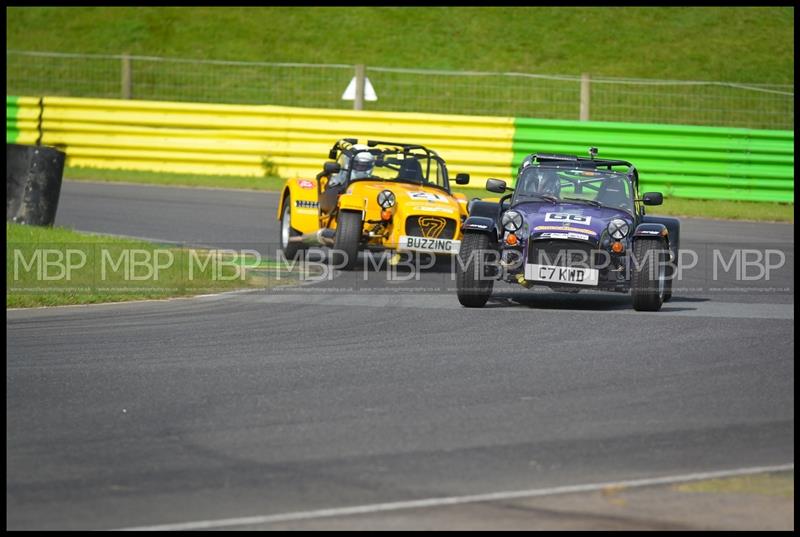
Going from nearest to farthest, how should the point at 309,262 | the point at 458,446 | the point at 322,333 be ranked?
the point at 458,446
the point at 322,333
the point at 309,262

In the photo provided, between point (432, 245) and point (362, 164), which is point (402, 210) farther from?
point (362, 164)

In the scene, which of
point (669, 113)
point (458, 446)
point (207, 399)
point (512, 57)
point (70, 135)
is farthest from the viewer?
point (512, 57)

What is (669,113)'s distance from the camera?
2705 centimetres

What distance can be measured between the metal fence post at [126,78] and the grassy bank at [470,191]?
5.85ft

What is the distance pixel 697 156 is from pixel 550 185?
10.3 meters

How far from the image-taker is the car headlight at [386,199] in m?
14.2

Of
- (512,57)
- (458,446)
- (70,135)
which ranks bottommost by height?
(458,446)

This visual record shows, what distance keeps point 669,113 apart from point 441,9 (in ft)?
40.7

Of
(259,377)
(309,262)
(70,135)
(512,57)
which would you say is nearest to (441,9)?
(512,57)

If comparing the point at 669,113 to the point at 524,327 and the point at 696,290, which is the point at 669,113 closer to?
the point at 696,290

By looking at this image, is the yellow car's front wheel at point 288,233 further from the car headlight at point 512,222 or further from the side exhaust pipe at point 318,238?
the car headlight at point 512,222

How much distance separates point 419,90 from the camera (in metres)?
30.8

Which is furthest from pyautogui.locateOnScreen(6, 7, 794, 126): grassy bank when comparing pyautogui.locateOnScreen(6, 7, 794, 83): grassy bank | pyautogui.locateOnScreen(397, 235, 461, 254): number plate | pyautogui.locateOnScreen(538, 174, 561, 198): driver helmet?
pyautogui.locateOnScreen(538, 174, 561, 198): driver helmet

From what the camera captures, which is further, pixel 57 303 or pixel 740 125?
pixel 740 125
